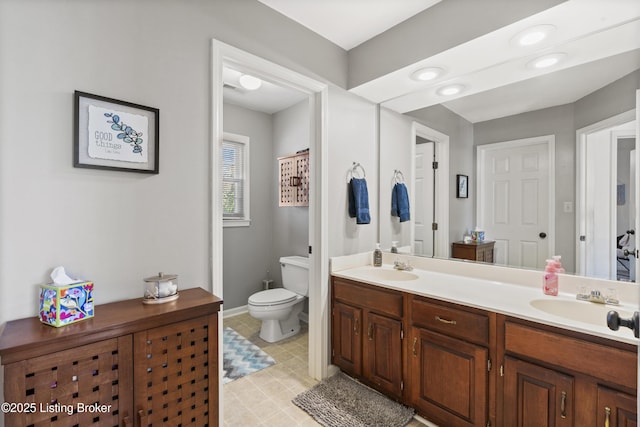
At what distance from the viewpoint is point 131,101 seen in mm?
1355

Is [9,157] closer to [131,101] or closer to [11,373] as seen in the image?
[131,101]

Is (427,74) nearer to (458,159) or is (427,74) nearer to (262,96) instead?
(458,159)

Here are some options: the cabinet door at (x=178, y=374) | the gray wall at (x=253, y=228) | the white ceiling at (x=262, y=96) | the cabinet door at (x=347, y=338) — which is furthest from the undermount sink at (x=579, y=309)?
the gray wall at (x=253, y=228)

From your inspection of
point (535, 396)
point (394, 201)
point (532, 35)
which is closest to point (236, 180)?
point (394, 201)

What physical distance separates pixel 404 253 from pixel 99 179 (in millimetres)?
2117

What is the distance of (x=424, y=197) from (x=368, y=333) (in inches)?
45.6

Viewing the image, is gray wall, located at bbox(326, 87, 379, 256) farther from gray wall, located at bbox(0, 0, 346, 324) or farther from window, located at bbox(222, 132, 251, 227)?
window, located at bbox(222, 132, 251, 227)

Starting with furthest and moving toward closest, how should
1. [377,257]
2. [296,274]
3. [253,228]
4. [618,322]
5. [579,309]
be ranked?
[253,228]
[296,274]
[377,257]
[579,309]
[618,322]

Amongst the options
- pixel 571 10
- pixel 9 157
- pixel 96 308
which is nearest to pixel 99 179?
pixel 9 157

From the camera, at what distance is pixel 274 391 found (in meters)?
2.07

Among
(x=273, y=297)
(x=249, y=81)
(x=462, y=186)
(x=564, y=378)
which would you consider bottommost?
(x=273, y=297)

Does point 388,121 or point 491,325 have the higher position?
point 388,121

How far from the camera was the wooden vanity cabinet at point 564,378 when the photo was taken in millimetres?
1112

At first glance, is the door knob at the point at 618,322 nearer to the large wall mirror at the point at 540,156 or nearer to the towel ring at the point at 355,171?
the large wall mirror at the point at 540,156
